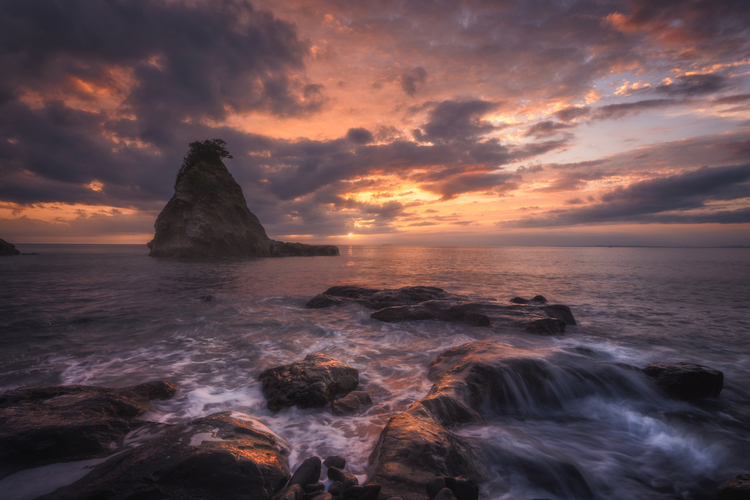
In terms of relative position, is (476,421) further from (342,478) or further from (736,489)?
(736,489)

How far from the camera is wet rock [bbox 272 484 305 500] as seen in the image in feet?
8.94

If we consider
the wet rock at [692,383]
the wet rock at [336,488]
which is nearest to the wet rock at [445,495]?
the wet rock at [336,488]

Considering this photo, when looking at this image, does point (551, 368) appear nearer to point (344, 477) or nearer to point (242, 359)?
point (344, 477)

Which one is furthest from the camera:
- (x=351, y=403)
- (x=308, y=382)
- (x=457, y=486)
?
(x=308, y=382)

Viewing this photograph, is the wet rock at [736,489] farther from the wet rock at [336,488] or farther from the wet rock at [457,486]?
the wet rock at [336,488]

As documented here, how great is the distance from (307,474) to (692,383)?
24.7ft

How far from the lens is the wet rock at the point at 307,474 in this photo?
3.09 m

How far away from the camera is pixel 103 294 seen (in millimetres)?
16234

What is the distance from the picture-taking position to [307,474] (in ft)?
10.3

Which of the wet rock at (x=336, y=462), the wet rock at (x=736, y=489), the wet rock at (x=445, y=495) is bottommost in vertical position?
the wet rock at (x=736, y=489)

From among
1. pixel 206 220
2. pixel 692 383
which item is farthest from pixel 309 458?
pixel 206 220

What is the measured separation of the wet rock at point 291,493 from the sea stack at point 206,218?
5708 cm

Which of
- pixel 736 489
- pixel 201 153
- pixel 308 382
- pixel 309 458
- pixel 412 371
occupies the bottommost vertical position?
pixel 412 371

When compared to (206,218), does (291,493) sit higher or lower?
lower
